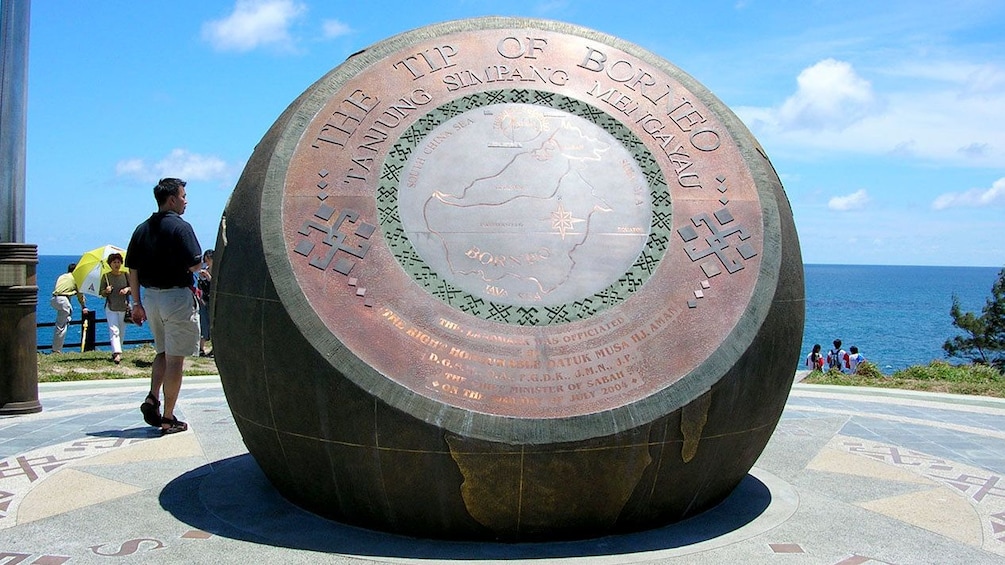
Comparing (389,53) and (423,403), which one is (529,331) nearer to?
(423,403)

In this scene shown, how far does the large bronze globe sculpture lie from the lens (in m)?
4.85

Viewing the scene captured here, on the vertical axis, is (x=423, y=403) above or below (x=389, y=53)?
below

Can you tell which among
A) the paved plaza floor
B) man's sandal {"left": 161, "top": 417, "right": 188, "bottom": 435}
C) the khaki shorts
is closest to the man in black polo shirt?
the khaki shorts

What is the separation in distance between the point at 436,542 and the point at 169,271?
367 cm

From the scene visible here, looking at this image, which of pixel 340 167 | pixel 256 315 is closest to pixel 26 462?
pixel 256 315

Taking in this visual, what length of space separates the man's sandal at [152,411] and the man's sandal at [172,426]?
2.4 inches

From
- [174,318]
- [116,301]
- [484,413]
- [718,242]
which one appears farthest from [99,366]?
[718,242]

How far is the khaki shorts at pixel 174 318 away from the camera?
7.55 metres

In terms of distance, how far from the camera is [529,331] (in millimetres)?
5152

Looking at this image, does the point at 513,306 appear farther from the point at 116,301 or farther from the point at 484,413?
the point at 116,301

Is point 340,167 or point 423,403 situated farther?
point 340,167

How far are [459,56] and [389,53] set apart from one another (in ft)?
1.48

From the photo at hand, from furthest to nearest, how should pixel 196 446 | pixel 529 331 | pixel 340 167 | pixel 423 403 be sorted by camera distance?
pixel 196 446
pixel 340 167
pixel 529 331
pixel 423 403

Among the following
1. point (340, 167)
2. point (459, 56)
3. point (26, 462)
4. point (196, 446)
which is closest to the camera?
point (340, 167)
